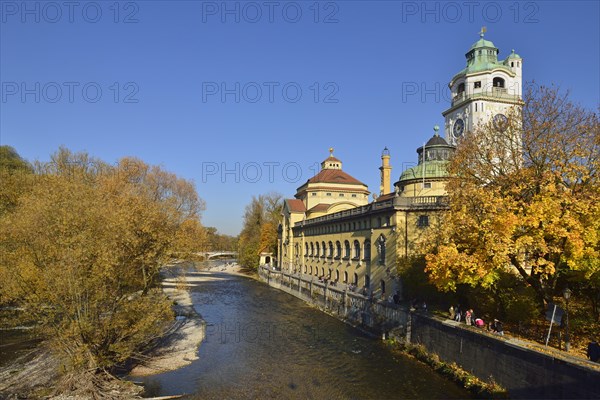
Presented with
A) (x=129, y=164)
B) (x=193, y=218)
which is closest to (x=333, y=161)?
(x=193, y=218)

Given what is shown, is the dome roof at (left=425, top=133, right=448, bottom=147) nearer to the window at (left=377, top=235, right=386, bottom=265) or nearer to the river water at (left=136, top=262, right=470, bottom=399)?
the window at (left=377, top=235, right=386, bottom=265)

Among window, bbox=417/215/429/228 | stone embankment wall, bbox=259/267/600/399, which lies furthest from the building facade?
stone embankment wall, bbox=259/267/600/399

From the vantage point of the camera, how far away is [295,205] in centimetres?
6950

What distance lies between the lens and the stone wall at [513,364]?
13.8 m

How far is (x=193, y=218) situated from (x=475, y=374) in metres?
44.3

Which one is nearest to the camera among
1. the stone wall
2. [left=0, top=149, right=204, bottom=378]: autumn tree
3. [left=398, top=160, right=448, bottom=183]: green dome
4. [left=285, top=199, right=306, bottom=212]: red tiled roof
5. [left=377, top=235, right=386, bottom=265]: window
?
the stone wall

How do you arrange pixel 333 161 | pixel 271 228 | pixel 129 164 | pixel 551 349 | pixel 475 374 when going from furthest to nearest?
pixel 271 228 < pixel 333 161 < pixel 129 164 < pixel 475 374 < pixel 551 349

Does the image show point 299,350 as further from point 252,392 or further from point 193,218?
point 193,218

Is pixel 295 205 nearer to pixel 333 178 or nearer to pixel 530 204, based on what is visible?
pixel 333 178

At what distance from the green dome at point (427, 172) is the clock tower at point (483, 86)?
1832cm

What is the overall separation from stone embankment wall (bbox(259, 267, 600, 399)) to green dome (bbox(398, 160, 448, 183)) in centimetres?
1317

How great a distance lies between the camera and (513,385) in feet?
54.2

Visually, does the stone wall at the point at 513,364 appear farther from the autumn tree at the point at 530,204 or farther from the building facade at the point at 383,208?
the building facade at the point at 383,208

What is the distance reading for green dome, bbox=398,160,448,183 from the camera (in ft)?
127
